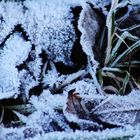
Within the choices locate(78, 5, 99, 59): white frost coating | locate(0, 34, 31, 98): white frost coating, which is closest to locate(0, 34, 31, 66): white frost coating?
locate(0, 34, 31, 98): white frost coating

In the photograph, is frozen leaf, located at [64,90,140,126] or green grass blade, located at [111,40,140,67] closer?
frozen leaf, located at [64,90,140,126]

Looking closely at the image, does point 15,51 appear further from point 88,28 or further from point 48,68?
point 88,28

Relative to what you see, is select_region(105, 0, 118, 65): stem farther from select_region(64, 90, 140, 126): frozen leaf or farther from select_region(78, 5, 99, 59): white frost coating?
select_region(64, 90, 140, 126): frozen leaf

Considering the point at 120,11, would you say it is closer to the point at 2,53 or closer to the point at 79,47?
the point at 79,47

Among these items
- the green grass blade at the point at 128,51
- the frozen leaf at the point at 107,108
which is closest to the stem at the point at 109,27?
the green grass blade at the point at 128,51

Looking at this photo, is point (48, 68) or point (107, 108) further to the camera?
point (48, 68)

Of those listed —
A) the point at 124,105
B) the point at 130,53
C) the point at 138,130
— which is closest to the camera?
the point at 138,130

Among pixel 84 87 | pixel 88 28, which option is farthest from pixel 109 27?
pixel 84 87

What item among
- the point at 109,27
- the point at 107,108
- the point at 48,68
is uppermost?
the point at 109,27

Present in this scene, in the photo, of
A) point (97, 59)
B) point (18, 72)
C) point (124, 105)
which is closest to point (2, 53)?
point (18, 72)
